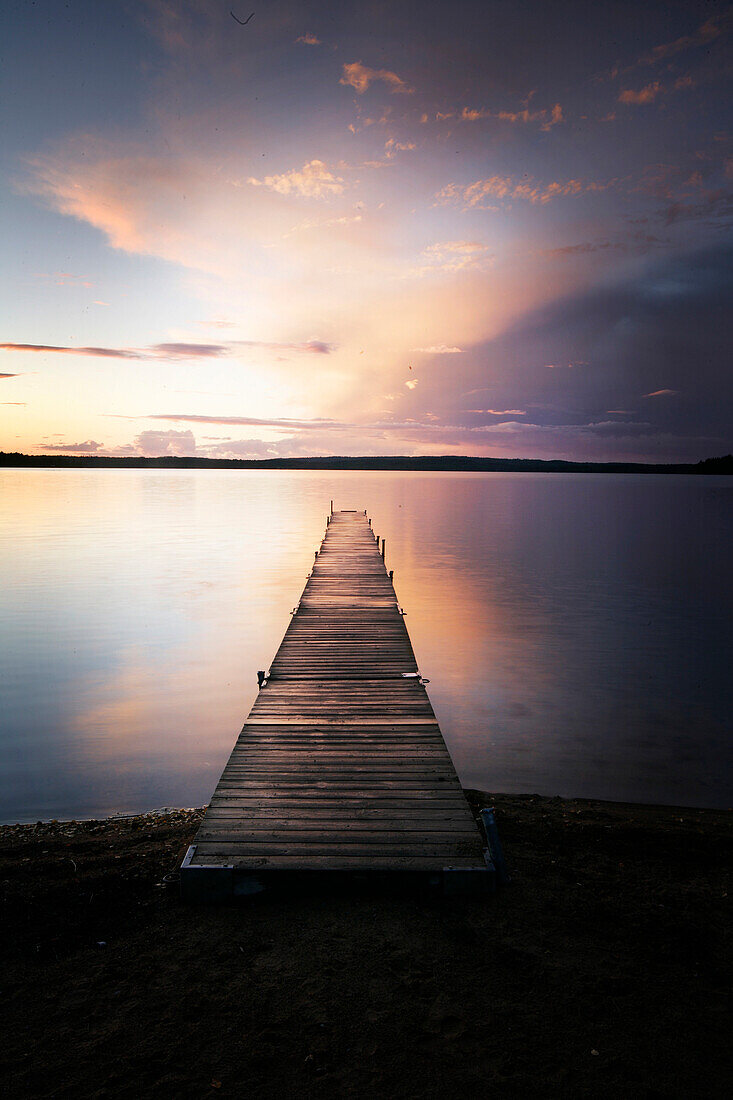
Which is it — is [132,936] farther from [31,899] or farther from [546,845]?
[546,845]

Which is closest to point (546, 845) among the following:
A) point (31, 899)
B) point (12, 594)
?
point (31, 899)

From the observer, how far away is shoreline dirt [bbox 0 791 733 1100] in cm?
370

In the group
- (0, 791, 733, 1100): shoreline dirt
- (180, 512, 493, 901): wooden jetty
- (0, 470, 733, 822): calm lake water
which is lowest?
(0, 470, 733, 822): calm lake water

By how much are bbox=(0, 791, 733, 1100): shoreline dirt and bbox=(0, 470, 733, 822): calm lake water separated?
3.71 m

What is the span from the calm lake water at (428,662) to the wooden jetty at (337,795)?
202 centimetres

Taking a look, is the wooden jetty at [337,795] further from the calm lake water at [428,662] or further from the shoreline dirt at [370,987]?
the calm lake water at [428,662]

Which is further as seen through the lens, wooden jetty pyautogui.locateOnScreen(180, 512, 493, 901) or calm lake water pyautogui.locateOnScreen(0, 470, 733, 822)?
calm lake water pyautogui.locateOnScreen(0, 470, 733, 822)

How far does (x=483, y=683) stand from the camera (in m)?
14.5

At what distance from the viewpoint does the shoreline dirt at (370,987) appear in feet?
12.1

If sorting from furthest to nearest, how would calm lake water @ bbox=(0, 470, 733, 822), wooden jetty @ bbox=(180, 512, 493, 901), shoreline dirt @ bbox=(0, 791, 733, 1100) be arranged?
calm lake water @ bbox=(0, 470, 733, 822), wooden jetty @ bbox=(180, 512, 493, 901), shoreline dirt @ bbox=(0, 791, 733, 1100)

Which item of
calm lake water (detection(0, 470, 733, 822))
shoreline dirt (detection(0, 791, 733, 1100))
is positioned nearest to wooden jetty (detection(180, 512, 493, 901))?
shoreline dirt (detection(0, 791, 733, 1100))

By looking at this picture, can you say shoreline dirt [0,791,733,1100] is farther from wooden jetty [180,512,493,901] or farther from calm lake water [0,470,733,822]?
calm lake water [0,470,733,822]

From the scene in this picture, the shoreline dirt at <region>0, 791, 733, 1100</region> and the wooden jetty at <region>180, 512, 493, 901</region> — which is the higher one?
the wooden jetty at <region>180, 512, 493, 901</region>

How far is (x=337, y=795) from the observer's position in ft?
20.4
